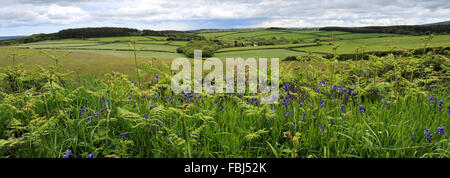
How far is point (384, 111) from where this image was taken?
3.97 metres

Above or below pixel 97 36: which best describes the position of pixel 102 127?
below

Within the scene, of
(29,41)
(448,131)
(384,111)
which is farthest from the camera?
(29,41)

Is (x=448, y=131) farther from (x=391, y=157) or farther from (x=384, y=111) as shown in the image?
(x=391, y=157)
